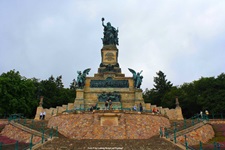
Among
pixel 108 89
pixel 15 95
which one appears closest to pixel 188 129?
pixel 108 89

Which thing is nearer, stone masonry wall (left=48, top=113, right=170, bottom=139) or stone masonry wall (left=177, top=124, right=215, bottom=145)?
stone masonry wall (left=177, top=124, right=215, bottom=145)

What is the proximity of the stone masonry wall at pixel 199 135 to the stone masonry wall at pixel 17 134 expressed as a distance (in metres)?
11.9

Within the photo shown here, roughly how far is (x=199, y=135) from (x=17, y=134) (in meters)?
16.1

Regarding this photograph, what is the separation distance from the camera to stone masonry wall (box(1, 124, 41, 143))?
59.3ft

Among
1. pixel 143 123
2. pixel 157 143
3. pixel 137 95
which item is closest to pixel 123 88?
pixel 137 95

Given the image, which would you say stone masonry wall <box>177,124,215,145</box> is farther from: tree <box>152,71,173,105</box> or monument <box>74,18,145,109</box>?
tree <box>152,71,173,105</box>

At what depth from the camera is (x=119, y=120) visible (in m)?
20.0

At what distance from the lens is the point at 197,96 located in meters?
46.3

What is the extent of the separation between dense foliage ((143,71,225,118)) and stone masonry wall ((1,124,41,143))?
32.5 meters

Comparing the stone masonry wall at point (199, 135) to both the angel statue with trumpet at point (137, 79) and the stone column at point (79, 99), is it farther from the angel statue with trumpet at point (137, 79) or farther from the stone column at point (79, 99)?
the stone column at point (79, 99)

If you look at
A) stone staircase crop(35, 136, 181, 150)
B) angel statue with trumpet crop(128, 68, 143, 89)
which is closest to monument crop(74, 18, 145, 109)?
angel statue with trumpet crop(128, 68, 143, 89)

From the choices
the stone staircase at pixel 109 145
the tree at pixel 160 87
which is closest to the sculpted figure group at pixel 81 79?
the stone staircase at pixel 109 145

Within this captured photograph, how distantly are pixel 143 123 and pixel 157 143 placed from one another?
498 cm

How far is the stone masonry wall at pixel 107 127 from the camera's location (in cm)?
1923
